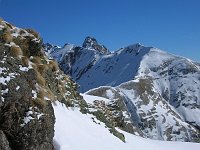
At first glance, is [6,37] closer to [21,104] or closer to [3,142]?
[21,104]

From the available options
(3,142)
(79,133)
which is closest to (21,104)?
(3,142)

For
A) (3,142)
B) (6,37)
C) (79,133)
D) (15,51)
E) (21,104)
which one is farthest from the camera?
(79,133)

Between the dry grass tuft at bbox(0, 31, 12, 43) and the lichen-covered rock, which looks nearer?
the lichen-covered rock

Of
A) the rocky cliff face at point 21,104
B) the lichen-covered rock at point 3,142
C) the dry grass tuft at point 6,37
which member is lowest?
the lichen-covered rock at point 3,142

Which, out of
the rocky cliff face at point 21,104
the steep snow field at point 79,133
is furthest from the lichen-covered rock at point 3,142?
the steep snow field at point 79,133

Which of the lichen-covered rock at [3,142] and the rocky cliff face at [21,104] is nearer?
the lichen-covered rock at [3,142]

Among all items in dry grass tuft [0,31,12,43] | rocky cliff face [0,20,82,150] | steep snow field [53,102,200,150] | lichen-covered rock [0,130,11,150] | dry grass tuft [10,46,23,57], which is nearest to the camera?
lichen-covered rock [0,130,11,150]

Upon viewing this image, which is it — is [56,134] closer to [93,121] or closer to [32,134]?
[32,134]

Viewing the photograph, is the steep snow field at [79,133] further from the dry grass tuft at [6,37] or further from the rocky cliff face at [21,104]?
the dry grass tuft at [6,37]

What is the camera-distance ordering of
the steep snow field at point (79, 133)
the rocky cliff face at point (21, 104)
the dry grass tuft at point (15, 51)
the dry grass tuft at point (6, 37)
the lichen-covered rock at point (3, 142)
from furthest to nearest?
the dry grass tuft at point (6, 37) < the steep snow field at point (79, 133) < the dry grass tuft at point (15, 51) < the rocky cliff face at point (21, 104) < the lichen-covered rock at point (3, 142)

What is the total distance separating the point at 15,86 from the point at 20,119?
1.63 meters

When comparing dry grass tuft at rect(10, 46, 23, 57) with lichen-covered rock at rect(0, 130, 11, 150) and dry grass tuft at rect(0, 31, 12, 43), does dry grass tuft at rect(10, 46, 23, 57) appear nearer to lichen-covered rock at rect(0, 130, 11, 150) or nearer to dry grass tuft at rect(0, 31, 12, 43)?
dry grass tuft at rect(0, 31, 12, 43)

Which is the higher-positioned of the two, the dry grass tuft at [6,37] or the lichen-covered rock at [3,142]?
the dry grass tuft at [6,37]

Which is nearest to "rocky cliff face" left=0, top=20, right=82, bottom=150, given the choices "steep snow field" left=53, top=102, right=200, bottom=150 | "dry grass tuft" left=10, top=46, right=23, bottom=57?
"dry grass tuft" left=10, top=46, right=23, bottom=57
